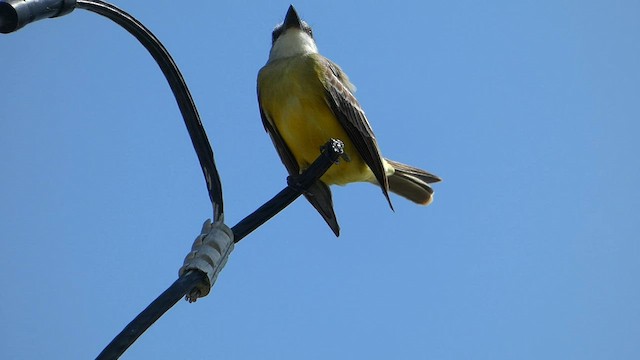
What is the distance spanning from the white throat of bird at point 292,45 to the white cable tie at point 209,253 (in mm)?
3949

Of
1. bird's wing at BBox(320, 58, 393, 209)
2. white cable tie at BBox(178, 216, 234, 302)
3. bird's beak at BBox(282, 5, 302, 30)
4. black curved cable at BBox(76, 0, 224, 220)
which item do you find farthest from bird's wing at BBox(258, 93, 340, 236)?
white cable tie at BBox(178, 216, 234, 302)

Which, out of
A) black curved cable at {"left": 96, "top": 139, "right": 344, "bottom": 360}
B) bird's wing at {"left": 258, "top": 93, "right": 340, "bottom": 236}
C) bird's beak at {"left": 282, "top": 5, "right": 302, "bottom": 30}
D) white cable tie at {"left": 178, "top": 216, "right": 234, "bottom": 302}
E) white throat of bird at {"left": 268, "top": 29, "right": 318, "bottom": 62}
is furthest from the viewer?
bird's beak at {"left": 282, "top": 5, "right": 302, "bottom": 30}

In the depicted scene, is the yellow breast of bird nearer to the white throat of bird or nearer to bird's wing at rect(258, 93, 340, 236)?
bird's wing at rect(258, 93, 340, 236)

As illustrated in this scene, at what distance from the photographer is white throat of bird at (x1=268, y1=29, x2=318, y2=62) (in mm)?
7043

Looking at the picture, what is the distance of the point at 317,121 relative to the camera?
606 cm

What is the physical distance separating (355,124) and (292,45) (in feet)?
4.39

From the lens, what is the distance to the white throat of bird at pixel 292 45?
23.1ft

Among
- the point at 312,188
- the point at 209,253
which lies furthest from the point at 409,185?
the point at 209,253

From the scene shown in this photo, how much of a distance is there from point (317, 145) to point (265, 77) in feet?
3.00

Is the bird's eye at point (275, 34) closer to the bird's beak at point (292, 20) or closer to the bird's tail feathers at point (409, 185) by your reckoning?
the bird's beak at point (292, 20)

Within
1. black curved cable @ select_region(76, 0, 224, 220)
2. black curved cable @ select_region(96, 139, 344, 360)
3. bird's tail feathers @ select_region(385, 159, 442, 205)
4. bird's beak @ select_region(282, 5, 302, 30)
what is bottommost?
black curved cable @ select_region(96, 139, 344, 360)

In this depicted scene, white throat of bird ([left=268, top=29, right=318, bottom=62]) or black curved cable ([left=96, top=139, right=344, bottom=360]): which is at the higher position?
white throat of bird ([left=268, top=29, right=318, bottom=62])

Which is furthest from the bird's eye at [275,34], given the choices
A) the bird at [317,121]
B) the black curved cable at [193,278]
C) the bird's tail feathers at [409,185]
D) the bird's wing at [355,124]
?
the black curved cable at [193,278]

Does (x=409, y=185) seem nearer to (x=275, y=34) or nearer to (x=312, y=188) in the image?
(x=312, y=188)
